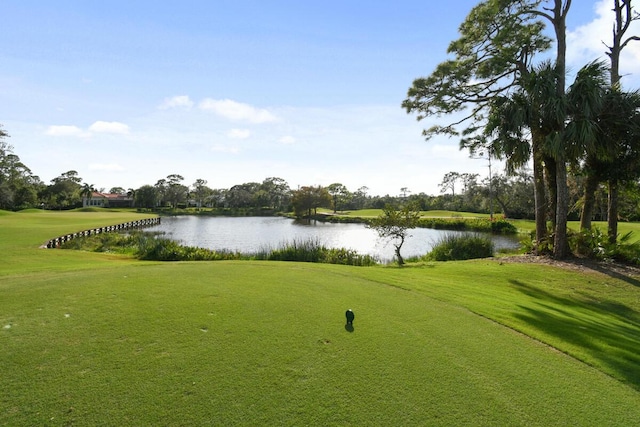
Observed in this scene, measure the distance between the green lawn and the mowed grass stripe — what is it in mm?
15

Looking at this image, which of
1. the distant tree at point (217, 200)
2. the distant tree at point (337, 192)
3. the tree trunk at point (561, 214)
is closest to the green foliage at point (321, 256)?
the tree trunk at point (561, 214)

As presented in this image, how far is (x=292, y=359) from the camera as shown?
3332mm

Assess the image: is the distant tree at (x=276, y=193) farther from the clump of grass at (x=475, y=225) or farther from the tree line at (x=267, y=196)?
the clump of grass at (x=475, y=225)

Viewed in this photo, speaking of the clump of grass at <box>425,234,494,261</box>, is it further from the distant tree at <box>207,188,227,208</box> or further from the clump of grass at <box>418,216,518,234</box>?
the distant tree at <box>207,188,227,208</box>

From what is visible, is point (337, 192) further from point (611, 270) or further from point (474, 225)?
point (611, 270)

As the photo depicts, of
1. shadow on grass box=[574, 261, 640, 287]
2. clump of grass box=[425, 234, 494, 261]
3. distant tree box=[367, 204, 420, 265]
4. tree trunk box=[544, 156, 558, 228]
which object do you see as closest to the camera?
shadow on grass box=[574, 261, 640, 287]

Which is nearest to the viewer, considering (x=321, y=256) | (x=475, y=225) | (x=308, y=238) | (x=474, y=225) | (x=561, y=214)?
(x=561, y=214)

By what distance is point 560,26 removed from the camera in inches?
448

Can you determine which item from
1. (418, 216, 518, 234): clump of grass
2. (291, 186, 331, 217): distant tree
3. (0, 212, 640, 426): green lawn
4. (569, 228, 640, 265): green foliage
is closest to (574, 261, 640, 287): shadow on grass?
(569, 228, 640, 265): green foliage

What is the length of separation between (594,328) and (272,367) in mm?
5215

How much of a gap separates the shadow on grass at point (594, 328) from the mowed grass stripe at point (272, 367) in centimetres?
41

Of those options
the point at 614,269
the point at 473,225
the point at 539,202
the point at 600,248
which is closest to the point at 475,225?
the point at 473,225

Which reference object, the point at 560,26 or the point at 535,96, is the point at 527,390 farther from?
the point at 560,26

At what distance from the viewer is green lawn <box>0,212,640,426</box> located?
2584mm
